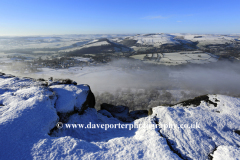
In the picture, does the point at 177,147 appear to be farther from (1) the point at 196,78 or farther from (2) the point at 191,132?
(1) the point at 196,78

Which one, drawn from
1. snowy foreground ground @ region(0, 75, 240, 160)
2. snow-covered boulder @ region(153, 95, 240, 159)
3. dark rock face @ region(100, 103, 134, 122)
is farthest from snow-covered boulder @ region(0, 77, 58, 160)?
snow-covered boulder @ region(153, 95, 240, 159)

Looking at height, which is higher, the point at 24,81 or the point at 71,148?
the point at 24,81

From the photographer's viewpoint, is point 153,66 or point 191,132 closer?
point 191,132

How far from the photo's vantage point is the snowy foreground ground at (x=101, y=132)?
34.6ft

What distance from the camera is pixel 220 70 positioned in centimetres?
5862

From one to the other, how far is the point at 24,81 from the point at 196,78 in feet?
183

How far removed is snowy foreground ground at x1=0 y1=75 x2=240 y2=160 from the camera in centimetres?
1053

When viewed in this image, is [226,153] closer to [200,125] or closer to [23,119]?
[200,125]

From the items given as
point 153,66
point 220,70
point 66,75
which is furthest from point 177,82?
point 66,75

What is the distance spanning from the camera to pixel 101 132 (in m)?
15.8

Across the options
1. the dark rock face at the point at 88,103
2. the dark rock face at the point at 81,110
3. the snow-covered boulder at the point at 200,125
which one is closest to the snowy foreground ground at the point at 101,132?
the snow-covered boulder at the point at 200,125

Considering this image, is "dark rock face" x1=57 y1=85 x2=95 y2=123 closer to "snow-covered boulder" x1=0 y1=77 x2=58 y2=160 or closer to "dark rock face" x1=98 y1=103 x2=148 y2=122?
"snow-covered boulder" x1=0 y1=77 x2=58 y2=160

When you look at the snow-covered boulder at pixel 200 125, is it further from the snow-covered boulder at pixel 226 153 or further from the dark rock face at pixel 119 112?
the dark rock face at pixel 119 112

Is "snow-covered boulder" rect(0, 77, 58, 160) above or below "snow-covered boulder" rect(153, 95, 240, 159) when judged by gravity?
above
